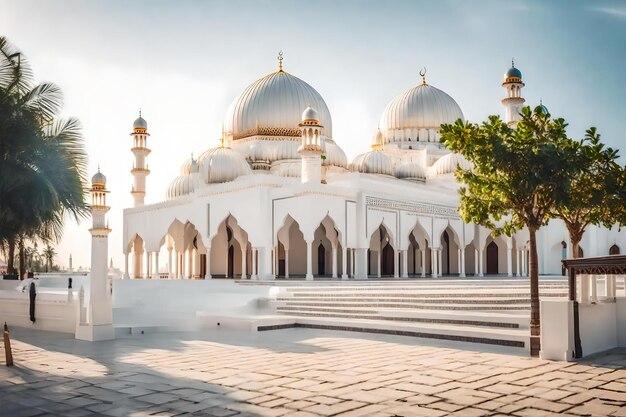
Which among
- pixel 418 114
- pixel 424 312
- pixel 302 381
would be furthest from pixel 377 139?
pixel 302 381

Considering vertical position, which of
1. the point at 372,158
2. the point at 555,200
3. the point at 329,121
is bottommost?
the point at 555,200

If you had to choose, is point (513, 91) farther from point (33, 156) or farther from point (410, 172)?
point (33, 156)

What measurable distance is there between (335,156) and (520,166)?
2064 centimetres

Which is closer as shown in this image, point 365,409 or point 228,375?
point 365,409

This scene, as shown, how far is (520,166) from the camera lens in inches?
343

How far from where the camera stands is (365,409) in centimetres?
504

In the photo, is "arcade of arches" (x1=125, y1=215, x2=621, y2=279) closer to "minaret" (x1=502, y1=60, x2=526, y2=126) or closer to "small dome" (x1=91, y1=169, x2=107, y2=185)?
"minaret" (x1=502, y1=60, x2=526, y2=126)

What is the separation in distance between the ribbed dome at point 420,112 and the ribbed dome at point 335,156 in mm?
6053

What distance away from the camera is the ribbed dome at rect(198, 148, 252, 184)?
88.9 ft

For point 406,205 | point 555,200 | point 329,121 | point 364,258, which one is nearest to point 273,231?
point 364,258

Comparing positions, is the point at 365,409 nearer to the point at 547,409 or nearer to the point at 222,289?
the point at 547,409

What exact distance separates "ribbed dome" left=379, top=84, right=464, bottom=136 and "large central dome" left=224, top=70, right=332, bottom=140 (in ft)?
14.8

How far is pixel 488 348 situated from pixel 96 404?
538 centimetres

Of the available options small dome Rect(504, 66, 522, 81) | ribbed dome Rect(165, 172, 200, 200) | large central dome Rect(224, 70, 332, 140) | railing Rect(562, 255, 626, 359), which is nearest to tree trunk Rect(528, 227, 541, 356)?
railing Rect(562, 255, 626, 359)
